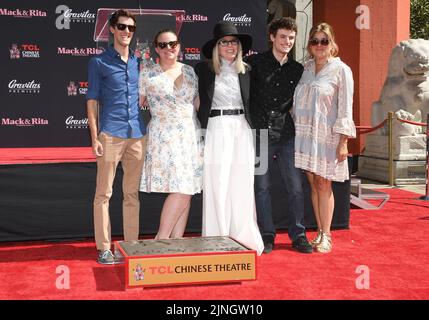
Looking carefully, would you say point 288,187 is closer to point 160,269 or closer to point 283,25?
point 283,25

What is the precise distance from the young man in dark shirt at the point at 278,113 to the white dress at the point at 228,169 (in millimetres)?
188

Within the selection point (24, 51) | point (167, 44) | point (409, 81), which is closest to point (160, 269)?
point (167, 44)

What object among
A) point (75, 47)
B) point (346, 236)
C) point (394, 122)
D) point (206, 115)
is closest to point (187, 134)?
point (206, 115)

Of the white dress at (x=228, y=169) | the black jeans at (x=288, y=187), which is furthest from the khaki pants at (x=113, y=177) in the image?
the black jeans at (x=288, y=187)

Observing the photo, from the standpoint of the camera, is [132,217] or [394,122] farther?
[394,122]

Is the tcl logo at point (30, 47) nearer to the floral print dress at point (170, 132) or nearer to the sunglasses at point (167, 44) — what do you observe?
the floral print dress at point (170, 132)

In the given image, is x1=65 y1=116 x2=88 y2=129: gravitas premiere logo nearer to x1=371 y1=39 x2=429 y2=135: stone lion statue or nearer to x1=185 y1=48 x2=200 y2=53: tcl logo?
x1=185 y1=48 x2=200 y2=53: tcl logo

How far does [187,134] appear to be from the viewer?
4.00 m

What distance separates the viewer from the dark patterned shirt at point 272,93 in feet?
13.9

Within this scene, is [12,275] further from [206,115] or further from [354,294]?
[354,294]

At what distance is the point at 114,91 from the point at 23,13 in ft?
15.5

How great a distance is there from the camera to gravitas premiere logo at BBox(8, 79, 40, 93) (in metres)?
7.97

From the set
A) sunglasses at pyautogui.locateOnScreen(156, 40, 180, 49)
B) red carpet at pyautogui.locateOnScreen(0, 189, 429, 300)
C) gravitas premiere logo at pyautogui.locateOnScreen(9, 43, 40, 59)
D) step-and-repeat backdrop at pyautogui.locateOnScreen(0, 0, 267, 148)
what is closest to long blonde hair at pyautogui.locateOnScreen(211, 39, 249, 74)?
sunglasses at pyautogui.locateOnScreen(156, 40, 180, 49)

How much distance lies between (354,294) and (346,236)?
1.73 meters
